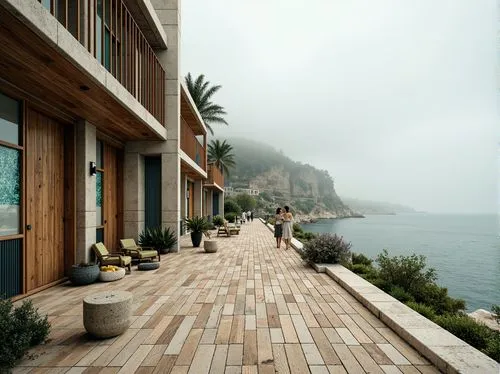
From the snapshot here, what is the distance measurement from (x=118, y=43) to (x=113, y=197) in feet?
15.5

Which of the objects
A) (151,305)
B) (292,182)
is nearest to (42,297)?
(151,305)

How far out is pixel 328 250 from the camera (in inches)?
313

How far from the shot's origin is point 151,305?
500 cm

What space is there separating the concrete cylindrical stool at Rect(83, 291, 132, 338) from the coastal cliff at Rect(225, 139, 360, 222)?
128 metres

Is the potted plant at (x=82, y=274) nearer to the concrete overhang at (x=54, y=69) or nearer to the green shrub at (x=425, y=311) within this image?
the concrete overhang at (x=54, y=69)

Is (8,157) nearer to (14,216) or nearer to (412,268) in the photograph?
(14,216)

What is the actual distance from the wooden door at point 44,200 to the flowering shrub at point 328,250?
246 inches

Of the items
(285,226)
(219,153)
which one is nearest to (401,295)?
(285,226)

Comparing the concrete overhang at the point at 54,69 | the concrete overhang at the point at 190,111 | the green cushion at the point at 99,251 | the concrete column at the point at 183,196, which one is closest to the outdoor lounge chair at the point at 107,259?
the green cushion at the point at 99,251

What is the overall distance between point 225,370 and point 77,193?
594 centimetres

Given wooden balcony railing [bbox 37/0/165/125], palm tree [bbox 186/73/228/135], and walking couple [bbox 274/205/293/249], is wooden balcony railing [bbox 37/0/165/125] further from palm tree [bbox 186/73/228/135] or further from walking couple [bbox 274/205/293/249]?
palm tree [bbox 186/73/228/135]

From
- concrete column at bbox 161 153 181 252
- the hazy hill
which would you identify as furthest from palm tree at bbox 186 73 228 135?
the hazy hill

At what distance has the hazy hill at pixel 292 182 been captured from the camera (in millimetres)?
143887

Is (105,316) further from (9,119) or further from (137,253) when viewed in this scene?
(137,253)
